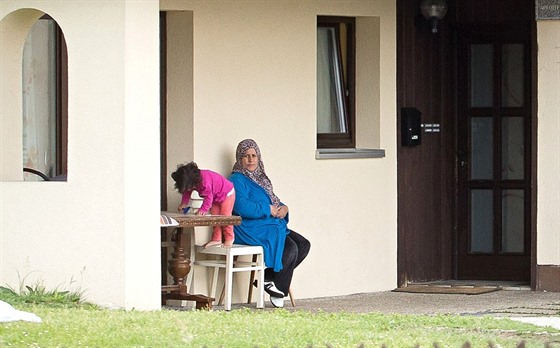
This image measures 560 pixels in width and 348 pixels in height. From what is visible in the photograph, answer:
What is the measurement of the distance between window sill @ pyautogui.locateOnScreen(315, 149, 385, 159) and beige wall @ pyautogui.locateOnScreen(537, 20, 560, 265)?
1478mm

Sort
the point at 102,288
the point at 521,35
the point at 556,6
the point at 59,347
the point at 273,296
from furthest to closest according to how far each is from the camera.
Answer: the point at 521,35
the point at 556,6
the point at 273,296
the point at 102,288
the point at 59,347

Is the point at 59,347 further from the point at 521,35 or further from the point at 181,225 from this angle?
the point at 521,35

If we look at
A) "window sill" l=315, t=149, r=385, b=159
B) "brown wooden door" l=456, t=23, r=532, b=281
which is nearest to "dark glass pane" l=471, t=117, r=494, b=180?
"brown wooden door" l=456, t=23, r=532, b=281

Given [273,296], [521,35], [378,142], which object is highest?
[521,35]

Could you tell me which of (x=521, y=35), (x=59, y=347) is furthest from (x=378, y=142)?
(x=59, y=347)

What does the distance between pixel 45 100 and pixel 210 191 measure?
1.49 metres

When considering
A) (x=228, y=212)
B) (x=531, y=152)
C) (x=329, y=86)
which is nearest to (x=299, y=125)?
(x=329, y=86)

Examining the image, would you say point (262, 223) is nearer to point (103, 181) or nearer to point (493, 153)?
point (103, 181)

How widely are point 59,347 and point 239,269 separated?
4.00 meters

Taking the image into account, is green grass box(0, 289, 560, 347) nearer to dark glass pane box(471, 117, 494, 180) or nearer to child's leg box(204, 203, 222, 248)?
child's leg box(204, 203, 222, 248)

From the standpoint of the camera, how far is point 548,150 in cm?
1281

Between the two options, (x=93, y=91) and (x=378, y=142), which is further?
(x=378, y=142)

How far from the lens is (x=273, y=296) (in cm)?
1167

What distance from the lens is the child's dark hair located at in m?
11.2
